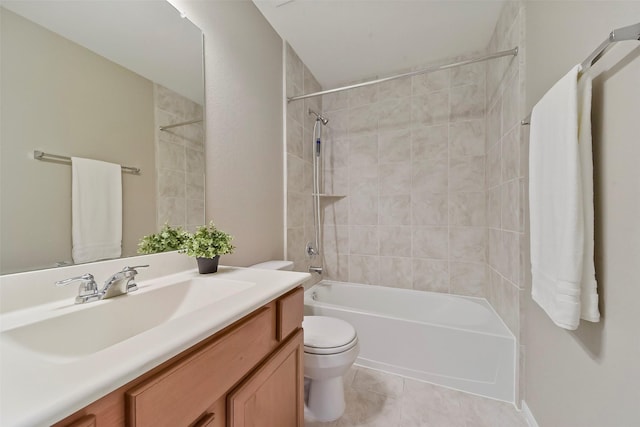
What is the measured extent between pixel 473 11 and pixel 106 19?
198cm

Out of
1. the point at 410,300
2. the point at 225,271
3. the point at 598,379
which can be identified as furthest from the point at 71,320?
the point at 410,300

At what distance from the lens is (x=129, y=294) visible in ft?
2.55

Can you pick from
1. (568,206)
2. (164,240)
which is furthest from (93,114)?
(568,206)

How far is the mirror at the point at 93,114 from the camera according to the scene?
2.17 feet

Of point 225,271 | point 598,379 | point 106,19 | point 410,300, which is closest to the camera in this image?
point 598,379

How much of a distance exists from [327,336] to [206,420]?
768 millimetres

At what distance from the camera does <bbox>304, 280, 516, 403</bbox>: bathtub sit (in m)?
1.41

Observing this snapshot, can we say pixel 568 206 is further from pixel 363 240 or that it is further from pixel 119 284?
pixel 363 240

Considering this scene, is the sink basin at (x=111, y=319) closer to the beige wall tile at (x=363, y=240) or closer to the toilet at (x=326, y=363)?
the toilet at (x=326, y=363)

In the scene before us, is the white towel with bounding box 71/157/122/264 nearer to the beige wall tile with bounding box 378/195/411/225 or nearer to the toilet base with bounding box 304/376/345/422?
the toilet base with bounding box 304/376/345/422

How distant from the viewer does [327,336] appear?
4.12 feet

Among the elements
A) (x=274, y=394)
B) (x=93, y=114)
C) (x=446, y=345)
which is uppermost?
(x=93, y=114)

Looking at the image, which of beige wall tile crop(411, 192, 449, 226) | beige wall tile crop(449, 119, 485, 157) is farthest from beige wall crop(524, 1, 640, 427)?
beige wall tile crop(411, 192, 449, 226)

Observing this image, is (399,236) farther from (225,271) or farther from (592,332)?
(225,271)
